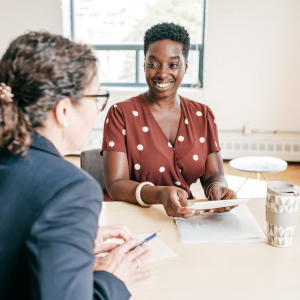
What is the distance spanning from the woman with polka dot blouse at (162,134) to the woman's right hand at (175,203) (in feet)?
0.93

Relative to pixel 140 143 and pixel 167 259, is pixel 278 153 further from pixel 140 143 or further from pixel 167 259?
pixel 167 259

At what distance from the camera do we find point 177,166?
159 centimetres

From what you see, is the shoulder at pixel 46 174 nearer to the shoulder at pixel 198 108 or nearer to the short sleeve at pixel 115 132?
the short sleeve at pixel 115 132

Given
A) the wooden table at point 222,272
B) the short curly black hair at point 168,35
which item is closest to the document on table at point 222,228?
the wooden table at point 222,272

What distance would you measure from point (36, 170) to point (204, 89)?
12.6 feet

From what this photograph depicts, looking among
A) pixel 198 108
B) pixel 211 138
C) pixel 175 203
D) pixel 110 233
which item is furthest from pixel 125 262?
pixel 198 108

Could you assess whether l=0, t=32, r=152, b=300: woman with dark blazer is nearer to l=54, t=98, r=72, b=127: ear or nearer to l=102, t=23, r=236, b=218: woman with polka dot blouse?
l=54, t=98, r=72, b=127: ear

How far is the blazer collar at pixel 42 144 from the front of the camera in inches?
24.7

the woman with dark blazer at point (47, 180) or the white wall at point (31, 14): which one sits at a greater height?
the white wall at point (31, 14)

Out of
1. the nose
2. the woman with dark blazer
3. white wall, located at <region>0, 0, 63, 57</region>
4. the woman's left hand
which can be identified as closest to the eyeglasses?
the woman with dark blazer

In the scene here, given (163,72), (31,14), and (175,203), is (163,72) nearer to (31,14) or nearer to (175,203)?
(175,203)

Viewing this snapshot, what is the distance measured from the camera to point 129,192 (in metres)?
1.34

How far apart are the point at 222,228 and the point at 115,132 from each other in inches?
28.2

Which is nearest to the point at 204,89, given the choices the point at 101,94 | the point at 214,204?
the point at 214,204
